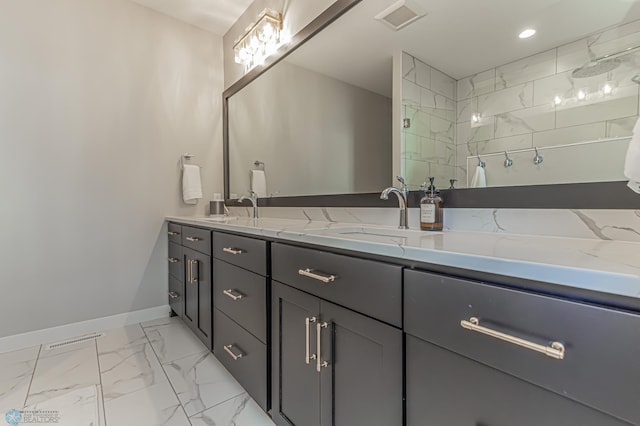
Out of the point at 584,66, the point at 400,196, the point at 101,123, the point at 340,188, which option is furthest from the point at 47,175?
the point at 584,66

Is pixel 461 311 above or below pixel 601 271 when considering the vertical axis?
below

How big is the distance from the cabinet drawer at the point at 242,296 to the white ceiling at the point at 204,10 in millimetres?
2095

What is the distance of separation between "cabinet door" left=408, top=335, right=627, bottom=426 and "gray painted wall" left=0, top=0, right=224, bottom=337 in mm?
2358

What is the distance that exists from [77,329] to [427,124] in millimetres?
2660

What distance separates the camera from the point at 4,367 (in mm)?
1692

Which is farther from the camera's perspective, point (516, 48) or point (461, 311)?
point (516, 48)

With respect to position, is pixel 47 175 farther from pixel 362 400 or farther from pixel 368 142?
pixel 362 400

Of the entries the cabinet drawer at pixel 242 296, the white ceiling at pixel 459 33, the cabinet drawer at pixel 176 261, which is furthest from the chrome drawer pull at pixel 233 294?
the white ceiling at pixel 459 33

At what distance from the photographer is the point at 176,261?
223 centimetres

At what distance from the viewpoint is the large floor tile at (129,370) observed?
1484mm

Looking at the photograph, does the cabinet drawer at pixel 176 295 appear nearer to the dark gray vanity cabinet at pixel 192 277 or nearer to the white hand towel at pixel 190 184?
the dark gray vanity cabinet at pixel 192 277

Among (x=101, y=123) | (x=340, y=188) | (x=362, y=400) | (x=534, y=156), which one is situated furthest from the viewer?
(x=101, y=123)

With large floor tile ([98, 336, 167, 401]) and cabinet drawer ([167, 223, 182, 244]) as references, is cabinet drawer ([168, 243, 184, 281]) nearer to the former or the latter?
cabinet drawer ([167, 223, 182, 244])

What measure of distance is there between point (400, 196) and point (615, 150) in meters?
0.65
